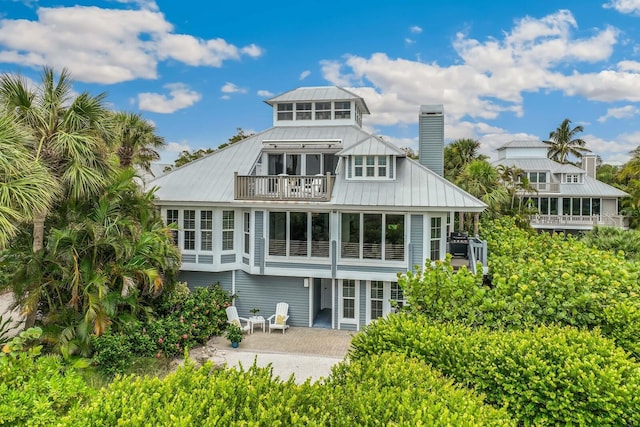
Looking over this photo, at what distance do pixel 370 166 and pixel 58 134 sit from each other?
1074 centimetres

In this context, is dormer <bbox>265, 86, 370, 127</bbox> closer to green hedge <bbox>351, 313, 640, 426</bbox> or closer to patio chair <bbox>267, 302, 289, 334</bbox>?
patio chair <bbox>267, 302, 289, 334</bbox>

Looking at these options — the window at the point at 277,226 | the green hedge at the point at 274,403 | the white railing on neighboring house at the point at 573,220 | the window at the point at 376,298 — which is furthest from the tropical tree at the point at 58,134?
the white railing on neighboring house at the point at 573,220

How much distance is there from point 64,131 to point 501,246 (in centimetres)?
1623

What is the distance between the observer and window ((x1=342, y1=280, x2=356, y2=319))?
50.8 feet

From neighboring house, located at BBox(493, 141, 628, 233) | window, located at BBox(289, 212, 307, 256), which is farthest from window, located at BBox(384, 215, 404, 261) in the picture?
neighboring house, located at BBox(493, 141, 628, 233)

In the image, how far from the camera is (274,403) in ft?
15.5

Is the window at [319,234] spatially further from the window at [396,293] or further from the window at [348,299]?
the window at [396,293]

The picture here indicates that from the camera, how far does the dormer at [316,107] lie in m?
19.0

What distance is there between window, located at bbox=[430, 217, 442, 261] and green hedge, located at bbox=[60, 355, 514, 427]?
9688 millimetres

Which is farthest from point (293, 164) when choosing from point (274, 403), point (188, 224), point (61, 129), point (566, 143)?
point (566, 143)

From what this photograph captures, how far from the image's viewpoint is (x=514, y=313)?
8.46 m

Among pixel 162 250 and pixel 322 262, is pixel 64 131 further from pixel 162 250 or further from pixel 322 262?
pixel 322 262

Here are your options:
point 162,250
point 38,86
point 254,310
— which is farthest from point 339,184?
point 38,86

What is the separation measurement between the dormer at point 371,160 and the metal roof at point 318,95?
161 inches
